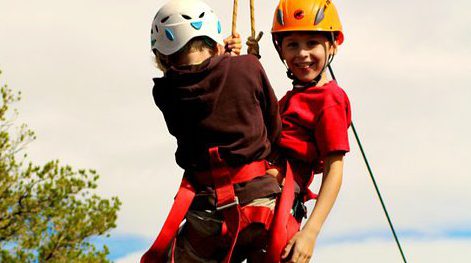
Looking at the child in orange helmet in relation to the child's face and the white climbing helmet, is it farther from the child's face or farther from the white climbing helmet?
the white climbing helmet

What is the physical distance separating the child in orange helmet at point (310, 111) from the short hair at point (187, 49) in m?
0.51

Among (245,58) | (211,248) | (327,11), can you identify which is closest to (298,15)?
(327,11)

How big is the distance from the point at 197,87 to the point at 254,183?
0.60 m

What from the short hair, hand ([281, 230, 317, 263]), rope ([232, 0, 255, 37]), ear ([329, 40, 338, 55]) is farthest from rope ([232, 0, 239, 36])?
hand ([281, 230, 317, 263])

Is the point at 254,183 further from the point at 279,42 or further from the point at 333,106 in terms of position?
the point at 279,42

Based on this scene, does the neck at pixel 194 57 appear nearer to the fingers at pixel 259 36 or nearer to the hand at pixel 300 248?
the fingers at pixel 259 36

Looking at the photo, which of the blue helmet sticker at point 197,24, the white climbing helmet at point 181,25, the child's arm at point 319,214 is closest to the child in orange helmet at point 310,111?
the child's arm at point 319,214

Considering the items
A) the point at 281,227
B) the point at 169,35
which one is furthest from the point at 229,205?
the point at 169,35

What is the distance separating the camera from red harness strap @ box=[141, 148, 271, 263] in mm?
4922

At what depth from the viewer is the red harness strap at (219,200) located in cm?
492

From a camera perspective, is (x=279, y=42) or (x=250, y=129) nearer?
(x=250, y=129)

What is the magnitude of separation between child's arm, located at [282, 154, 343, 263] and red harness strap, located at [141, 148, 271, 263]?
211 mm

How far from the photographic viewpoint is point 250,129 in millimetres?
4938

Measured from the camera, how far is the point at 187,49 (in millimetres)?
5043
